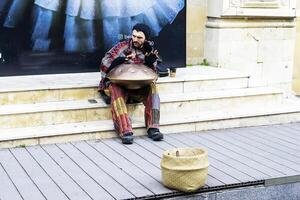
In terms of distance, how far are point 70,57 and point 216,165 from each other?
3120 mm

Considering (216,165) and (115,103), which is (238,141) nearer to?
(216,165)

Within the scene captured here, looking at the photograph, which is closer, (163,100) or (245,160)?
(245,160)

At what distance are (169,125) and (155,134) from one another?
446mm

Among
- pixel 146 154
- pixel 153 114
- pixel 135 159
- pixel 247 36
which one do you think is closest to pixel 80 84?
pixel 153 114

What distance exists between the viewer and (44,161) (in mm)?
5828

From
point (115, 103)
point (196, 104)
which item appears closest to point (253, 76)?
point (196, 104)

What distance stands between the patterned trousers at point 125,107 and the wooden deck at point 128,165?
0.66 feet

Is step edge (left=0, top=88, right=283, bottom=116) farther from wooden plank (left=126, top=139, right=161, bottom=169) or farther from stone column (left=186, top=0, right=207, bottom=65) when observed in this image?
stone column (left=186, top=0, right=207, bottom=65)

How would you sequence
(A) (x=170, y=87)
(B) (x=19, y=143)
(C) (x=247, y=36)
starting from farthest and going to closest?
1. (C) (x=247, y=36)
2. (A) (x=170, y=87)
3. (B) (x=19, y=143)

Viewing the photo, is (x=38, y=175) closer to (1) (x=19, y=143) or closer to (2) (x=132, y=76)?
(1) (x=19, y=143)

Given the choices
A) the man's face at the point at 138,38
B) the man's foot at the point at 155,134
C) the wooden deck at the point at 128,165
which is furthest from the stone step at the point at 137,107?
the man's face at the point at 138,38

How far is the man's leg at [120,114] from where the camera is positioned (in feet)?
21.3

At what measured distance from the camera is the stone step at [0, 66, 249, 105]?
6.86 metres

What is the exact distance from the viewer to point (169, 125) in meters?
7.02
